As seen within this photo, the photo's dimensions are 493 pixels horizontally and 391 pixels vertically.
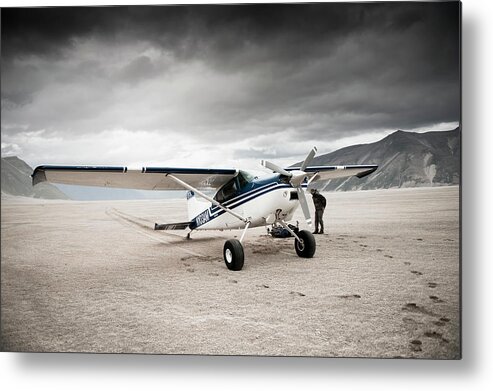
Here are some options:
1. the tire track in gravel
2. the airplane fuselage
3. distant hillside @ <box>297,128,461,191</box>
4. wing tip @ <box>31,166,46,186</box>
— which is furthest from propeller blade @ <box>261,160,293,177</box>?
wing tip @ <box>31,166,46,186</box>

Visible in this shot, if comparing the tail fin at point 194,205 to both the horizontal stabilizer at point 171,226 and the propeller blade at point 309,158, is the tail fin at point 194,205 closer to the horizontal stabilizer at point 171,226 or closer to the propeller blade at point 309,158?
the horizontal stabilizer at point 171,226

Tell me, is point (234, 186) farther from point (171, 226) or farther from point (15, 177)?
point (15, 177)

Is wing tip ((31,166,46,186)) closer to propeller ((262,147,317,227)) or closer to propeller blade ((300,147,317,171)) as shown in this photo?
propeller ((262,147,317,227))

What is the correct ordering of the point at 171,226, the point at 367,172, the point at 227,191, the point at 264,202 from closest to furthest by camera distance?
the point at 367,172
the point at 264,202
the point at 227,191
the point at 171,226

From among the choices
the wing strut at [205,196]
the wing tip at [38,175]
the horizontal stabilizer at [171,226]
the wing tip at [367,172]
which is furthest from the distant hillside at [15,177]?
the wing tip at [367,172]

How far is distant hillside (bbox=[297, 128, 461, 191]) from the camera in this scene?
8.59 feet

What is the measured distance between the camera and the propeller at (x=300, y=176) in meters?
3.16

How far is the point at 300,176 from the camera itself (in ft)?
11.0

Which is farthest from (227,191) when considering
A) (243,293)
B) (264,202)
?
(243,293)

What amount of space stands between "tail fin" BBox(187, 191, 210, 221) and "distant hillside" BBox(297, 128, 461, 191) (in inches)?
90.1

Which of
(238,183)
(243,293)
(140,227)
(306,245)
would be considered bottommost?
(243,293)

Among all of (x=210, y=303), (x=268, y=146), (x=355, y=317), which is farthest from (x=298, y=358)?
(x=268, y=146)

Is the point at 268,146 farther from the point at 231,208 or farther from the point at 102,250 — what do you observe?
the point at 102,250

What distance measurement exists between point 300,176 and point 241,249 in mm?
1080
